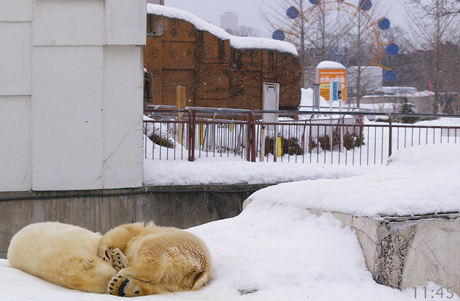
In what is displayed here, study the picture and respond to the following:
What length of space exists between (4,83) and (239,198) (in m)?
4.19

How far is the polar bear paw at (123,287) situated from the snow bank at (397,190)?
157 centimetres

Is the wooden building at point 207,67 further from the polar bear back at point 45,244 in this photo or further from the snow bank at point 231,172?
the polar bear back at point 45,244

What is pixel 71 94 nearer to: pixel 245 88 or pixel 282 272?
pixel 282 272

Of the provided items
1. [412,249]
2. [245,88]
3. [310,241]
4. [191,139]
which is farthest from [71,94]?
[245,88]

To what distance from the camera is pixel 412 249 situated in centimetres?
307

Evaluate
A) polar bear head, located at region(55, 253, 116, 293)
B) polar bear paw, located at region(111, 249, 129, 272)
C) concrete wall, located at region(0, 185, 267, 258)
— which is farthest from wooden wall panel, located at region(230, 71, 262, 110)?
polar bear head, located at region(55, 253, 116, 293)

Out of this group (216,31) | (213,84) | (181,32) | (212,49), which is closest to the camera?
(181,32)

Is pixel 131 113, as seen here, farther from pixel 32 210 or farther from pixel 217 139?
pixel 217 139

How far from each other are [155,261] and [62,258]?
22.7 inches

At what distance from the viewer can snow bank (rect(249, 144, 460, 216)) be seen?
10.5 ft

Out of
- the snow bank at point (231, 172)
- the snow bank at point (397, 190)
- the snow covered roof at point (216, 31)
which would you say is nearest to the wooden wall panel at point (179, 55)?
the snow covered roof at point (216, 31)

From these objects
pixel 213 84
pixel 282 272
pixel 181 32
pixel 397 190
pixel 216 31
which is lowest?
pixel 282 272

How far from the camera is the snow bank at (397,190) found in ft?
10.5

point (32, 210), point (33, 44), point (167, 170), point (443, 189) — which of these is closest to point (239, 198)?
point (167, 170)
